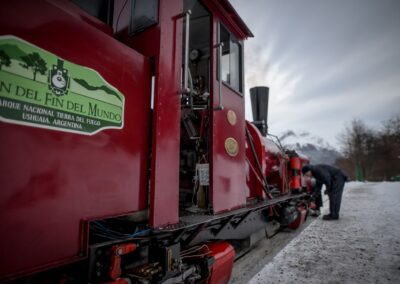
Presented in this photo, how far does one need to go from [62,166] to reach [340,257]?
3.96 meters

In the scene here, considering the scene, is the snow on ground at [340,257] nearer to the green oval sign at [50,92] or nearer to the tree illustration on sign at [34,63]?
the green oval sign at [50,92]

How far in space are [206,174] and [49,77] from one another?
5.86ft

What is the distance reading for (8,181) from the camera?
1.11 meters

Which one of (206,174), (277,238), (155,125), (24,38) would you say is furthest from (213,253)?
(277,238)

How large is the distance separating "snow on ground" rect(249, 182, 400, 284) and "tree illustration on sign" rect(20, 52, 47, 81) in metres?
2.89

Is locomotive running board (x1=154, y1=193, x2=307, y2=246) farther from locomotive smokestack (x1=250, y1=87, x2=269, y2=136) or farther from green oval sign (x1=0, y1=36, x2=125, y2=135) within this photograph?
locomotive smokestack (x1=250, y1=87, x2=269, y2=136)

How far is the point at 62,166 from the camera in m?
1.33

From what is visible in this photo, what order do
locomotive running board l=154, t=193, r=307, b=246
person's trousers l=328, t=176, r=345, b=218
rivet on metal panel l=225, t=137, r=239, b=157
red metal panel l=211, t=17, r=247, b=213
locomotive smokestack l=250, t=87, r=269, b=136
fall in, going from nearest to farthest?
locomotive running board l=154, t=193, r=307, b=246 → red metal panel l=211, t=17, r=247, b=213 → rivet on metal panel l=225, t=137, r=239, b=157 → locomotive smokestack l=250, t=87, r=269, b=136 → person's trousers l=328, t=176, r=345, b=218

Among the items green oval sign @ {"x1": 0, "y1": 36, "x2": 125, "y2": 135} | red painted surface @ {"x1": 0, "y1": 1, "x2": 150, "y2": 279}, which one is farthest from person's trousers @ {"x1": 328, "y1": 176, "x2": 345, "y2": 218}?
green oval sign @ {"x1": 0, "y1": 36, "x2": 125, "y2": 135}

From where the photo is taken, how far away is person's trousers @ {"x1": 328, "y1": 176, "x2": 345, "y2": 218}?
647 centimetres

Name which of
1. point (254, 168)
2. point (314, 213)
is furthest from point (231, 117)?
point (314, 213)

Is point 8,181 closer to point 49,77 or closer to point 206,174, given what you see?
point 49,77

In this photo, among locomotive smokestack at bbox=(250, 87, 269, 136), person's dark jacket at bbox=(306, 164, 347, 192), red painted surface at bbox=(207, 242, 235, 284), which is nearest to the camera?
Answer: red painted surface at bbox=(207, 242, 235, 284)

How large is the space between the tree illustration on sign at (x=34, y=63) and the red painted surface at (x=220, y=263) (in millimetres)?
2089
